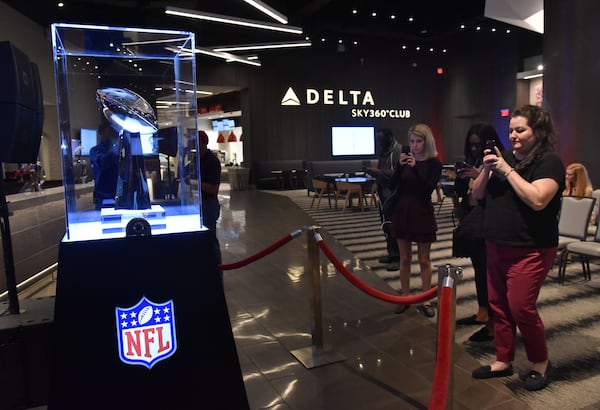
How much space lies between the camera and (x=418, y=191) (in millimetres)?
3432

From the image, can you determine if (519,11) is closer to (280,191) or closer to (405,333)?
(405,333)

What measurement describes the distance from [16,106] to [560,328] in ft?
12.0

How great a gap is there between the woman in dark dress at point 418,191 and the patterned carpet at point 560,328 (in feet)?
2.41

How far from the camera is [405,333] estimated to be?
327 centimetres

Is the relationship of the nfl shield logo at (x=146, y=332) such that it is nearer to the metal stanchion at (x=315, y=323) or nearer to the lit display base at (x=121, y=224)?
the lit display base at (x=121, y=224)

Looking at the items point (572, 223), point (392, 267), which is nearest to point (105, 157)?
point (392, 267)

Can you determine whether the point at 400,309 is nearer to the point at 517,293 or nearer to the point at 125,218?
the point at 517,293

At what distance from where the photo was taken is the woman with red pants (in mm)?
2297

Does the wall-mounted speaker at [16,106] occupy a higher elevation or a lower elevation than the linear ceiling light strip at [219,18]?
lower

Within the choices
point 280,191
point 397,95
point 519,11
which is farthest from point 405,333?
point 397,95

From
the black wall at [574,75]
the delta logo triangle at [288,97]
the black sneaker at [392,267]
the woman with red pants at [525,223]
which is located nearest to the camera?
the woman with red pants at [525,223]

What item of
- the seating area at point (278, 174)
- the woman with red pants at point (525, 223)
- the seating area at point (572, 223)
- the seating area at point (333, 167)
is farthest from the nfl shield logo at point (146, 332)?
the seating area at point (278, 174)

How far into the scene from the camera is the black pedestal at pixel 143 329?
1.72 m

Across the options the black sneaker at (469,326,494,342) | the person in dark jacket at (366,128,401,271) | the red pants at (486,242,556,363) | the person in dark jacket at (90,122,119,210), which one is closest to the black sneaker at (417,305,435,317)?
the black sneaker at (469,326,494,342)
